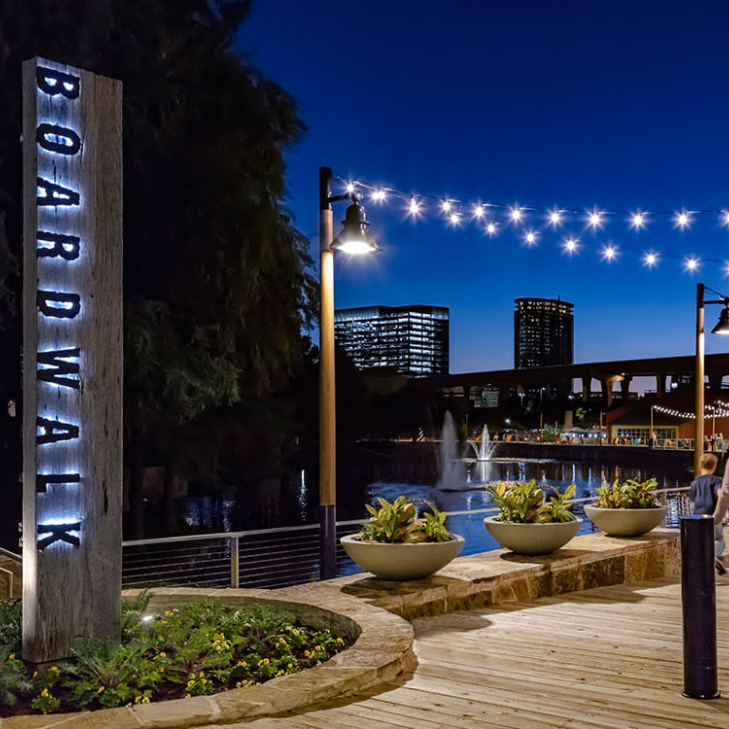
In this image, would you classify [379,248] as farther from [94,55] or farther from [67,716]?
[94,55]

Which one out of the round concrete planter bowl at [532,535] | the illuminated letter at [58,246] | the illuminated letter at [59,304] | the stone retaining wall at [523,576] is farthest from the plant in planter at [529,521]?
the illuminated letter at [58,246]

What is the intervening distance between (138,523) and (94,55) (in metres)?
13.8

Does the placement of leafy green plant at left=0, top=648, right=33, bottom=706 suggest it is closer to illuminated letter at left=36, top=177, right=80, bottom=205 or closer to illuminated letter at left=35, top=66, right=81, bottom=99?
illuminated letter at left=36, top=177, right=80, bottom=205

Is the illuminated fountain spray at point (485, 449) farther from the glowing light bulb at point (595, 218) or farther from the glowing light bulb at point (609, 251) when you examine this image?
the glowing light bulb at point (595, 218)

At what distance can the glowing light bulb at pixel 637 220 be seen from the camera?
1627 centimetres

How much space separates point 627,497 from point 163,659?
8149 millimetres

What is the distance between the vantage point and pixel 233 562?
33.3 ft

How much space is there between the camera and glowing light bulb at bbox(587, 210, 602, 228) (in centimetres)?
1568

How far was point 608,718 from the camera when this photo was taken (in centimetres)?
488

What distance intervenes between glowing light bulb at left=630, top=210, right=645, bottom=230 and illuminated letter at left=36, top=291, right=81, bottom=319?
1247cm

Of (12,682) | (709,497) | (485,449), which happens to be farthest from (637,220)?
(485,449)

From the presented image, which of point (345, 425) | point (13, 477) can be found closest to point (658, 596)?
point (13, 477)

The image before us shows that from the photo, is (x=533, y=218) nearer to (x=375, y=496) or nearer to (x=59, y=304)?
→ (x=59, y=304)

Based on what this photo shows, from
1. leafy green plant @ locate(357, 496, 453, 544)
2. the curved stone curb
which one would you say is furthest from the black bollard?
leafy green plant @ locate(357, 496, 453, 544)
